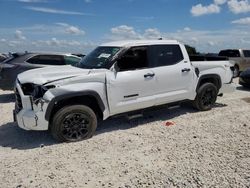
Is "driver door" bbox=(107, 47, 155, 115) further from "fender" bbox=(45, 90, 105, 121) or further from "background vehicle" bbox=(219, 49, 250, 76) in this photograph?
"background vehicle" bbox=(219, 49, 250, 76)

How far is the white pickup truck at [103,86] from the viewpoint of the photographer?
4949 mm

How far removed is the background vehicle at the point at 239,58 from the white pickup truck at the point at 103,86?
952 centimetres

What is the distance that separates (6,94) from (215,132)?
26.3 feet

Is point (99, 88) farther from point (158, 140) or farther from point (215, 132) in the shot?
point (215, 132)

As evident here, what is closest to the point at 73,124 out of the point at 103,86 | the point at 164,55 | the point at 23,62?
the point at 103,86

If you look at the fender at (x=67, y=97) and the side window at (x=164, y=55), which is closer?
the fender at (x=67, y=97)

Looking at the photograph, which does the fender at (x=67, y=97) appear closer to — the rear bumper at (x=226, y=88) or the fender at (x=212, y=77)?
the fender at (x=212, y=77)

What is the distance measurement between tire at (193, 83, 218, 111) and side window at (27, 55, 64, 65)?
5068 mm

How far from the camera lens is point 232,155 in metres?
4.52

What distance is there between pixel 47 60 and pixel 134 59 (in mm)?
4750

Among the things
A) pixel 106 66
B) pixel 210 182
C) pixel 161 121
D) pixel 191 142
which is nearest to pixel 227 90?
pixel 161 121

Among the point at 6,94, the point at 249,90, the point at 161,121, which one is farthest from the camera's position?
the point at 249,90

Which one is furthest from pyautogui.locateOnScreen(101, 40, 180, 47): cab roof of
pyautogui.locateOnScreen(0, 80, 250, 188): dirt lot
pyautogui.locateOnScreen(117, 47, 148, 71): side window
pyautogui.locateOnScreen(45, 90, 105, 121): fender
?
pyautogui.locateOnScreen(0, 80, 250, 188): dirt lot

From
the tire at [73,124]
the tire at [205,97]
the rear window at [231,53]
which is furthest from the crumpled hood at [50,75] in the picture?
the rear window at [231,53]
